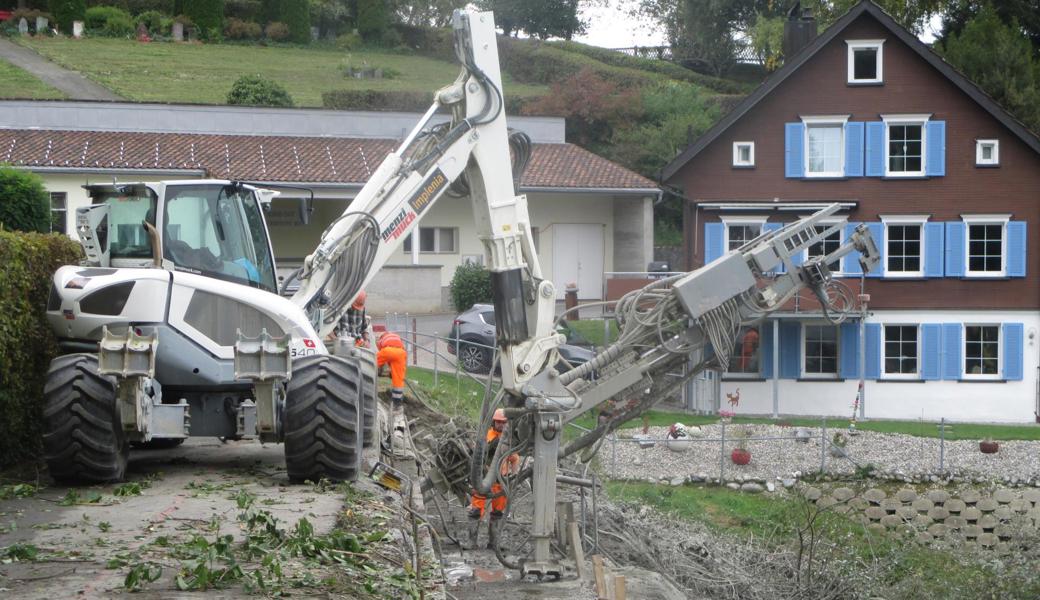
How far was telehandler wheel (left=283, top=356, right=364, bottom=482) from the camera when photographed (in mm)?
10680

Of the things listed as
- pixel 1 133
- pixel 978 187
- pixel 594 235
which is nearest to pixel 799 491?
pixel 978 187

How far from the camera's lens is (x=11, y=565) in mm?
7766

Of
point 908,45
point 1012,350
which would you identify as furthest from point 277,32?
point 1012,350

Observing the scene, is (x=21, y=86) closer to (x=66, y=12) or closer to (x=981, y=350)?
(x=66, y=12)

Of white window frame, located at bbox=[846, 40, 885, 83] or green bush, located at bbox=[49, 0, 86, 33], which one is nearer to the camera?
white window frame, located at bbox=[846, 40, 885, 83]

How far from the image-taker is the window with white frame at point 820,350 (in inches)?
1341

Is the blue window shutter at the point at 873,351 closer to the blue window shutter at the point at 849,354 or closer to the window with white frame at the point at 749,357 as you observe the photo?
the blue window shutter at the point at 849,354

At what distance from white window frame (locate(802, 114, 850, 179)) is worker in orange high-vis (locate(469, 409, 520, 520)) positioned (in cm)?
2062

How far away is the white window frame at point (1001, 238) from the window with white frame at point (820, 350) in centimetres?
375

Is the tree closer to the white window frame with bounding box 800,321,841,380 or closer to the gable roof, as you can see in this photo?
the gable roof

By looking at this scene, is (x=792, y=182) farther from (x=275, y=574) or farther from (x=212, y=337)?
(x=275, y=574)

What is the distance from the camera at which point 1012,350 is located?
33781 mm

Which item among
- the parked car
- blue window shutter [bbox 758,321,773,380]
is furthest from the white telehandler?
blue window shutter [bbox 758,321,773,380]

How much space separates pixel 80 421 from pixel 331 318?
3342 millimetres
